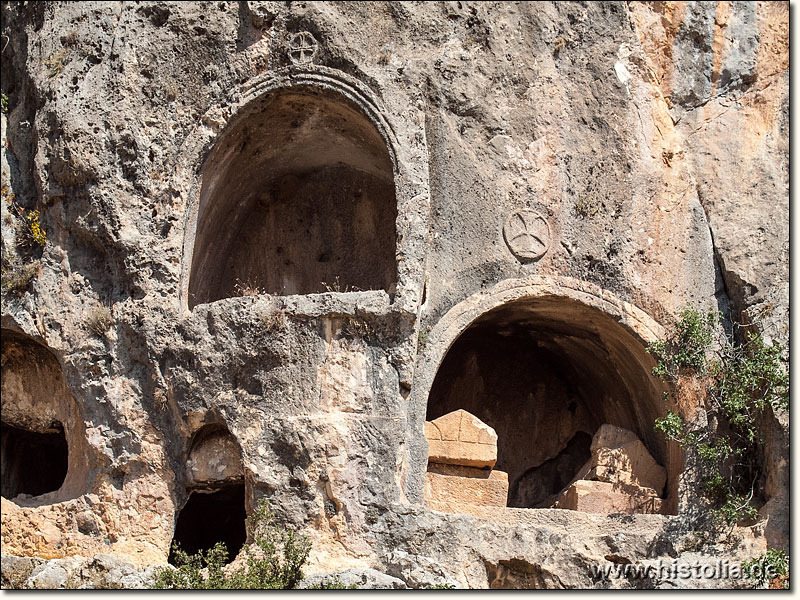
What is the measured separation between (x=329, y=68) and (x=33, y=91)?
3.15 metres

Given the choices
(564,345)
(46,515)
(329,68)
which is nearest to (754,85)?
(564,345)

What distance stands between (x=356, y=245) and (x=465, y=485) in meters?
3.07

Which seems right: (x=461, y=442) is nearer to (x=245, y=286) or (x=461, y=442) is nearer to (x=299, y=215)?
(x=245, y=286)

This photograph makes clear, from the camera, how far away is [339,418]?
1098cm

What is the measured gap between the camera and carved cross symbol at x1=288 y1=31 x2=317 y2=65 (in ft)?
39.5

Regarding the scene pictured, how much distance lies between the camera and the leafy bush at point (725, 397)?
11180mm

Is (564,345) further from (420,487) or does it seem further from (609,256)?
(420,487)

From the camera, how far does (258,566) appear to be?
10.4m

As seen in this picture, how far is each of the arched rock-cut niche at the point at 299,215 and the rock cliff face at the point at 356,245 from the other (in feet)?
0.12

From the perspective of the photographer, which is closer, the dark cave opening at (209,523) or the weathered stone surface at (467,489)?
the weathered stone surface at (467,489)

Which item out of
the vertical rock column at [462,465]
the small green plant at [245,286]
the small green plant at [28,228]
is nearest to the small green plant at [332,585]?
the vertical rock column at [462,465]

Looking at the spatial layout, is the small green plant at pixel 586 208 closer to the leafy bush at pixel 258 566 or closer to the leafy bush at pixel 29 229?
the leafy bush at pixel 258 566

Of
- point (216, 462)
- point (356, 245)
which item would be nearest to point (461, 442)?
point (216, 462)

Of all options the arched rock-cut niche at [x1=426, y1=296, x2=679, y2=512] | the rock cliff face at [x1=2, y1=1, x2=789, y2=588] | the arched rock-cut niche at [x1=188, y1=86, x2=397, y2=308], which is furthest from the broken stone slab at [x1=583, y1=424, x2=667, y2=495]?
the arched rock-cut niche at [x1=188, y1=86, x2=397, y2=308]
